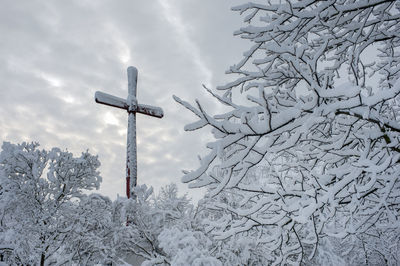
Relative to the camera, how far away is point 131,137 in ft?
25.0

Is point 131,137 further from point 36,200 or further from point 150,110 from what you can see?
point 36,200

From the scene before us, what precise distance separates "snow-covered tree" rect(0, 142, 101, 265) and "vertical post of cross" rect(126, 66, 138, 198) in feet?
4.55

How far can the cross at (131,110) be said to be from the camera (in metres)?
7.18

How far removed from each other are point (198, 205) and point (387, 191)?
445 centimetres

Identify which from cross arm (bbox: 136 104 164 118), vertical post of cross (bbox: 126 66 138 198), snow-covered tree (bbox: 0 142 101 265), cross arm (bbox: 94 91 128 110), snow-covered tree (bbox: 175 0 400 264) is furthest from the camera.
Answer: cross arm (bbox: 136 104 164 118)

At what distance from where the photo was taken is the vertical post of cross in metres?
7.14

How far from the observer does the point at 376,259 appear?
17453mm

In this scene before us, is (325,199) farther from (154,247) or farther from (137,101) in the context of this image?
(137,101)

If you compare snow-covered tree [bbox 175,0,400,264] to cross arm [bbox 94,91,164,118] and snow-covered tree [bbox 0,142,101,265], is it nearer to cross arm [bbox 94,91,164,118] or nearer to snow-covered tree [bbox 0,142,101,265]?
snow-covered tree [bbox 0,142,101,265]

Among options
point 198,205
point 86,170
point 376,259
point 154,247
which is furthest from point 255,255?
point 376,259

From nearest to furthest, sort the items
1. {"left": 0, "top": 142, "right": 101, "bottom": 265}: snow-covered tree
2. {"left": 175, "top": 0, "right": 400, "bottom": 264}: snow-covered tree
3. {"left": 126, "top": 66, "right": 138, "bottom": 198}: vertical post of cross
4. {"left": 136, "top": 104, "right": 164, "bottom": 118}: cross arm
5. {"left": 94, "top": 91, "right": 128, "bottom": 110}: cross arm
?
{"left": 175, "top": 0, "right": 400, "bottom": 264}: snow-covered tree, {"left": 0, "top": 142, "right": 101, "bottom": 265}: snow-covered tree, {"left": 126, "top": 66, "right": 138, "bottom": 198}: vertical post of cross, {"left": 94, "top": 91, "right": 128, "bottom": 110}: cross arm, {"left": 136, "top": 104, "right": 164, "bottom": 118}: cross arm

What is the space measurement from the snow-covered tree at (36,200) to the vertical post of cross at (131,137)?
1.39 m

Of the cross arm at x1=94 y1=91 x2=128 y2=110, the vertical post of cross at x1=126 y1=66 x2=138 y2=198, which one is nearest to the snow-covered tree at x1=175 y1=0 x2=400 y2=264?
the vertical post of cross at x1=126 y1=66 x2=138 y2=198

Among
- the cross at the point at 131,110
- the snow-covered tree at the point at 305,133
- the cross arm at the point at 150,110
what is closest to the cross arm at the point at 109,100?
the cross at the point at 131,110
